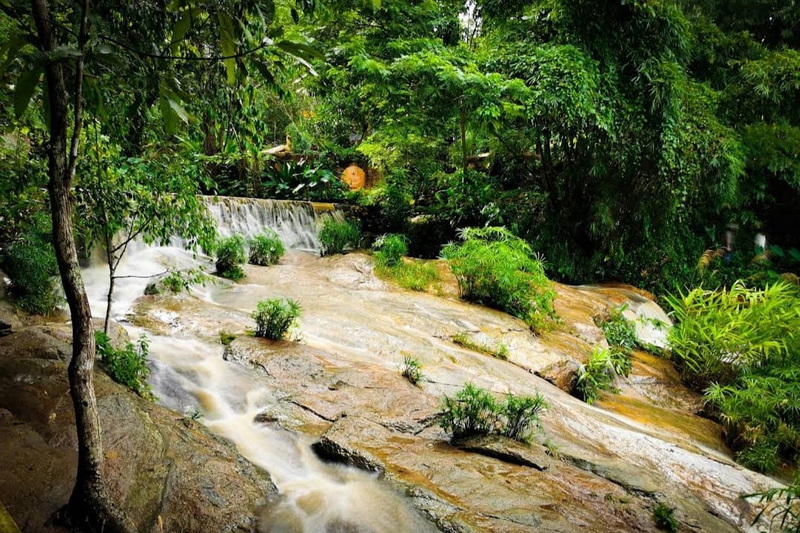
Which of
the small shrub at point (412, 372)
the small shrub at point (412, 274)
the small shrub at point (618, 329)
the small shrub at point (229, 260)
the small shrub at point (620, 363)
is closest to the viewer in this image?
the small shrub at point (412, 372)

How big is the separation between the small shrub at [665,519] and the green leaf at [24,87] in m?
3.51

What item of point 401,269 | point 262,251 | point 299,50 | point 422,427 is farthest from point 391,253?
point 299,50

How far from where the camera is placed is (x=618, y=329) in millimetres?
7711

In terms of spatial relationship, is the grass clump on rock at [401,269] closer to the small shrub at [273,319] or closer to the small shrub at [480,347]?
the small shrub at [480,347]

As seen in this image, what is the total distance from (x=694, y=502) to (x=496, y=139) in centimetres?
947

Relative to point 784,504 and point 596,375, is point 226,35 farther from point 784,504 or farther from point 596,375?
point 596,375

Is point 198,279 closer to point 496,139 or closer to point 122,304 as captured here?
point 122,304

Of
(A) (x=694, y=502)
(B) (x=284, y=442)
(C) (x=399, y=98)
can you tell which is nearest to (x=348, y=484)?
(B) (x=284, y=442)

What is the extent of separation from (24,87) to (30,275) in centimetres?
461

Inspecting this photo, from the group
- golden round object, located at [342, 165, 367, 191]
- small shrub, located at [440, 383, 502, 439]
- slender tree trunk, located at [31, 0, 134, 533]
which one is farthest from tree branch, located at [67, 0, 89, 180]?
golden round object, located at [342, 165, 367, 191]

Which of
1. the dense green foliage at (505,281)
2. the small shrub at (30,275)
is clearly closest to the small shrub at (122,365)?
the small shrub at (30,275)

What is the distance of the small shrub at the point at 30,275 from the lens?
14.9 ft

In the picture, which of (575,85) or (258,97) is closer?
(258,97)

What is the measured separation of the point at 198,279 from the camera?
12.8 ft
